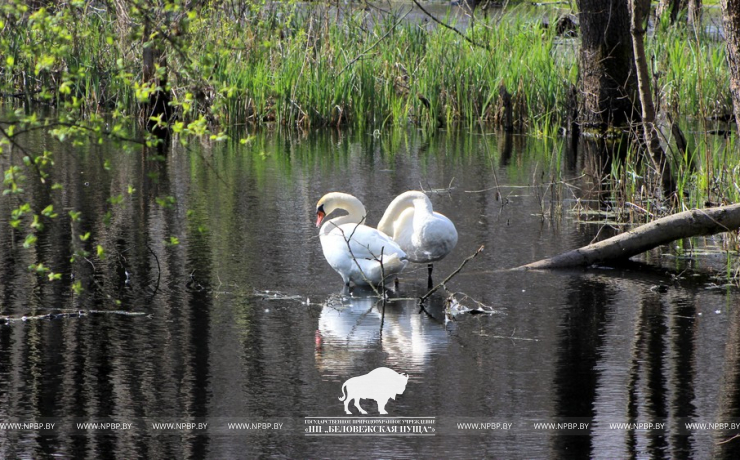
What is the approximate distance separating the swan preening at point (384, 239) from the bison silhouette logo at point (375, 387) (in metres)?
1.76

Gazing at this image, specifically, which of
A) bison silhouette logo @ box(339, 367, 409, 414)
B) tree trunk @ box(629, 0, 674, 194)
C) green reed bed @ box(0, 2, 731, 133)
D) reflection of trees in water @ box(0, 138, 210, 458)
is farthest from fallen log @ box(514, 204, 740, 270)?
green reed bed @ box(0, 2, 731, 133)

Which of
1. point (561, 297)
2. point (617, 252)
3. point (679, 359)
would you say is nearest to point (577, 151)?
point (617, 252)

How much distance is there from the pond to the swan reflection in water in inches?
0.8

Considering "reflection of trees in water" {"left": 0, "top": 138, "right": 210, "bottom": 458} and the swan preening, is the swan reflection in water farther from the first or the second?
"reflection of trees in water" {"left": 0, "top": 138, "right": 210, "bottom": 458}

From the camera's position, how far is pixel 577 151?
1555 cm

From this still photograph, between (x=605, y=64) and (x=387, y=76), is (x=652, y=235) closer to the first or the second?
(x=605, y=64)

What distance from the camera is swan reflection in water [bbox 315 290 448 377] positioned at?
6.28m

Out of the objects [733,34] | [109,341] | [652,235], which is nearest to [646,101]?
[733,34]

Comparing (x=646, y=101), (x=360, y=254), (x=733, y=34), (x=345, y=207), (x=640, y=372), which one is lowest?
(x=640, y=372)

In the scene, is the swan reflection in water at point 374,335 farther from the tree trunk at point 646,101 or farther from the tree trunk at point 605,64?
the tree trunk at point 605,64

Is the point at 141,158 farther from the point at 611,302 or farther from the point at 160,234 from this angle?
Answer: the point at 611,302

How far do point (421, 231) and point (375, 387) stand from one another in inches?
106

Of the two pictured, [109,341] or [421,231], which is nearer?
[109,341]

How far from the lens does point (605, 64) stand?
55.0 ft
